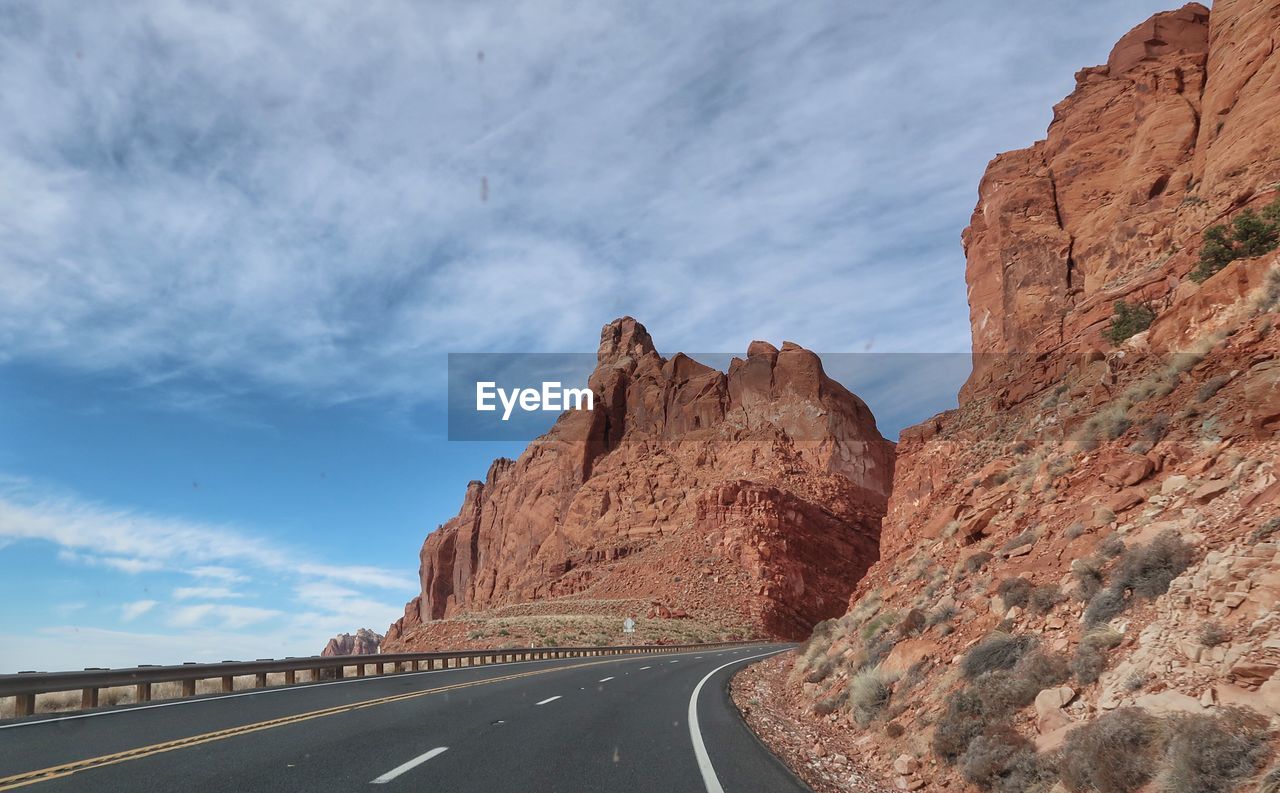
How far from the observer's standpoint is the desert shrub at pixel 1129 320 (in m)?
17.9

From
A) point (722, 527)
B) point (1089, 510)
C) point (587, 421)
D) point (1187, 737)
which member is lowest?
point (1187, 737)

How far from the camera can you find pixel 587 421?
121 meters

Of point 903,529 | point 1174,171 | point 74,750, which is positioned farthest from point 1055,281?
point 74,750

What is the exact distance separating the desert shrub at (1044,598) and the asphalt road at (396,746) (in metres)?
3.79

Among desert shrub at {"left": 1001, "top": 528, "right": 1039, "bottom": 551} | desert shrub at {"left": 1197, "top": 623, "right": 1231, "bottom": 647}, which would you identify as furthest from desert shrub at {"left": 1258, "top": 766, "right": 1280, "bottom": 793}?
desert shrub at {"left": 1001, "top": 528, "right": 1039, "bottom": 551}

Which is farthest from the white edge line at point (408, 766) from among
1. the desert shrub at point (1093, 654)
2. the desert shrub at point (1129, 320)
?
the desert shrub at point (1129, 320)

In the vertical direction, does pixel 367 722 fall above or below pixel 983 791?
above

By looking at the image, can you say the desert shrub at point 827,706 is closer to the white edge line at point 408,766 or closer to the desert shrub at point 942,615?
the desert shrub at point 942,615

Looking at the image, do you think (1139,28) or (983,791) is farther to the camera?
(1139,28)

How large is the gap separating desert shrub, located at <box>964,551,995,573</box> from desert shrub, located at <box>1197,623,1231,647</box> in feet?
22.4

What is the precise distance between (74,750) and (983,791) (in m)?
9.69

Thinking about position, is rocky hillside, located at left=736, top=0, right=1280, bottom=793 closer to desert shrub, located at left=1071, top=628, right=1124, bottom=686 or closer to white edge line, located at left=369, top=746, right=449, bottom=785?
desert shrub, located at left=1071, top=628, right=1124, bottom=686

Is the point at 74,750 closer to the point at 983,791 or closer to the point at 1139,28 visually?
the point at 983,791

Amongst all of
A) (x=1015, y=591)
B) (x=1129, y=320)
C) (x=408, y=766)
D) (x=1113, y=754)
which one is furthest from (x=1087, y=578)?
(x=1129, y=320)
